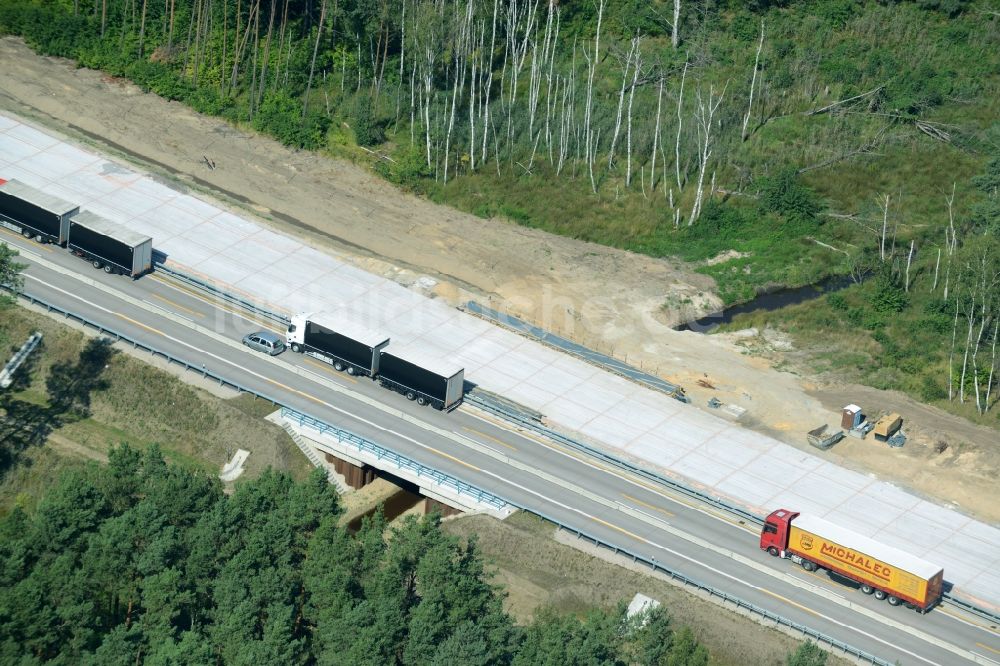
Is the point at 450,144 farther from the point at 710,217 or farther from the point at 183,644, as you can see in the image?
the point at 183,644

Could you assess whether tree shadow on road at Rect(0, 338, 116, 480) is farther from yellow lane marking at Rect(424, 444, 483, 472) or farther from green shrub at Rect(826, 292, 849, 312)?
green shrub at Rect(826, 292, 849, 312)

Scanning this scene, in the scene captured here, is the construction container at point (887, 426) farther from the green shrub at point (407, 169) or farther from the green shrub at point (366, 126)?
the green shrub at point (366, 126)

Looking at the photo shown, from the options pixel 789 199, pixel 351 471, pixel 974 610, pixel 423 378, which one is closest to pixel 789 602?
pixel 974 610

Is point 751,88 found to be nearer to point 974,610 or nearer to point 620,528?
point 620,528

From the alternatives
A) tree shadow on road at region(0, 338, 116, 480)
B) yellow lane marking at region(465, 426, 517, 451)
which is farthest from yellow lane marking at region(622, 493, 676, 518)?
tree shadow on road at region(0, 338, 116, 480)

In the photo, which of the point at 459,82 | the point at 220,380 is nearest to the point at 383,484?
the point at 220,380
